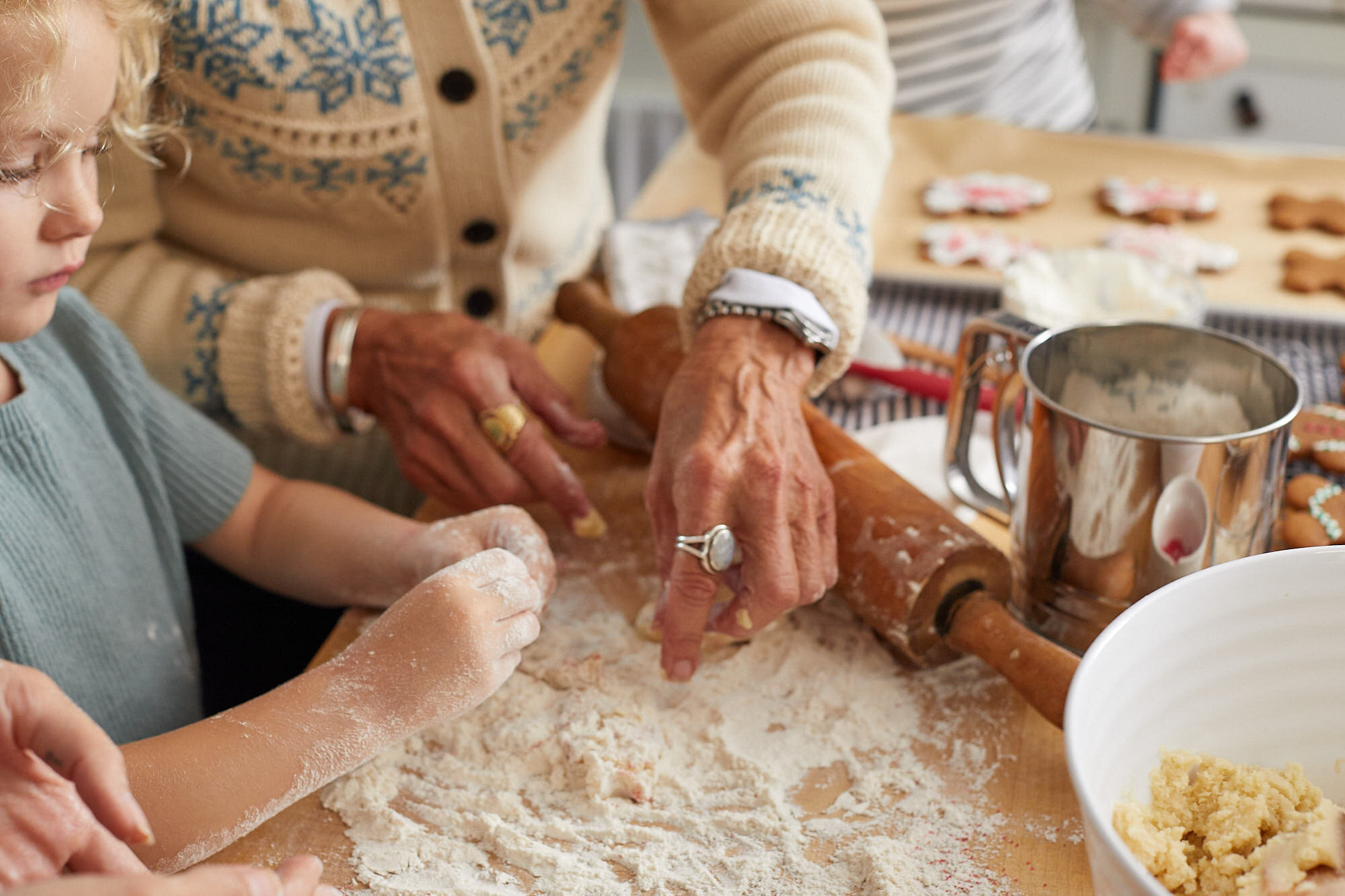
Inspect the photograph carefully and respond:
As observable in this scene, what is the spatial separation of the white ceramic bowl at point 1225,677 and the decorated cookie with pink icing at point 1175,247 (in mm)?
826

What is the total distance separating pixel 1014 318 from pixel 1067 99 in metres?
1.34

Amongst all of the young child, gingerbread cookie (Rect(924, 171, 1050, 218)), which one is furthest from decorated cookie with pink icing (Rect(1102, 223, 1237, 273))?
the young child

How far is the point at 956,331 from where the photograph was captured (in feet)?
4.12

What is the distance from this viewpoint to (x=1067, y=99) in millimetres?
1942

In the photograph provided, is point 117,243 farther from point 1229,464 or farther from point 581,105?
point 1229,464

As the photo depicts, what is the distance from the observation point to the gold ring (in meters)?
0.92

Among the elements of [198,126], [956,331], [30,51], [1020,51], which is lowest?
[956,331]

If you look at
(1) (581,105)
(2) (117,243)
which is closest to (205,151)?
(2) (117,243)

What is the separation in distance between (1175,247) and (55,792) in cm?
129

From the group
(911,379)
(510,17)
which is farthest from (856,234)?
(510,17)

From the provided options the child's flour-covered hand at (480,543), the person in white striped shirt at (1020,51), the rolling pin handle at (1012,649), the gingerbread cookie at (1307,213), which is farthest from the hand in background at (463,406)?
the person in white striped shirt at (1020,51)

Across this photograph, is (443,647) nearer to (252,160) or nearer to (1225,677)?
(1225,677)

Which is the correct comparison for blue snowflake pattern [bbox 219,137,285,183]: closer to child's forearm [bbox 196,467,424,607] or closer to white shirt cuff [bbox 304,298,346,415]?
white shirt cuff [bbox 304,298,346,415]

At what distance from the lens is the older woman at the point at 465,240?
0.81 metres
